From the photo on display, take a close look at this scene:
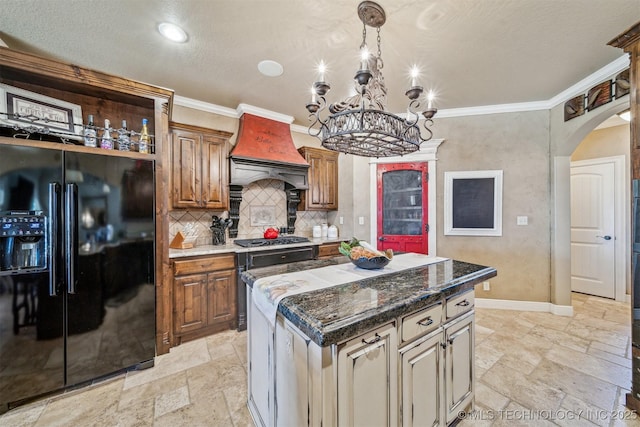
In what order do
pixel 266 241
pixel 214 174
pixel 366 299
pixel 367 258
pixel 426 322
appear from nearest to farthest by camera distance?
pixel 366 299, pixel 426 322, pixel 367 258, pixel 214 174, pixel 266 241

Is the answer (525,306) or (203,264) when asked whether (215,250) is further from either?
(525,306)

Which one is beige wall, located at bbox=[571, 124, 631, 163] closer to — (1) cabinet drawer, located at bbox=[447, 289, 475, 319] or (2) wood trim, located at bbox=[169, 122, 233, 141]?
(1) cabinet drawer, located at bbox=[447, 289, 475, 319]

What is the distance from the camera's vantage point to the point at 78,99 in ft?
7.87

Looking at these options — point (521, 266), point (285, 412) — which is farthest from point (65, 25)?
point (521, 266)

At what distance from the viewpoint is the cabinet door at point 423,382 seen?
1250mm

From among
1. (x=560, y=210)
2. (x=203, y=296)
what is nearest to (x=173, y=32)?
(x=203, y=296)

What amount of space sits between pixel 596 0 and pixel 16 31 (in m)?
4.28

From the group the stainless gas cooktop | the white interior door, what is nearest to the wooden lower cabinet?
the stainless gas cooktop

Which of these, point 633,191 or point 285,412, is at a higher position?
point 633,191

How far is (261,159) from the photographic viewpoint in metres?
3.27

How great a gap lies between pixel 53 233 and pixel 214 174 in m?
1.55

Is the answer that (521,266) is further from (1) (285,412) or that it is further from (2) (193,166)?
(2) (193,166)

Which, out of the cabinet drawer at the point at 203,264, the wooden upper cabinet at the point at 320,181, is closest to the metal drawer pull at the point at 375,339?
the cabinet drawer at the point at 203,264

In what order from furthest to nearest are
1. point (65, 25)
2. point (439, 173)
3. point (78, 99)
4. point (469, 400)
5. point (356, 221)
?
point (356, 221) < point (439, 173) < point (78, 99) < point (65, 25) < point (469, 400)
